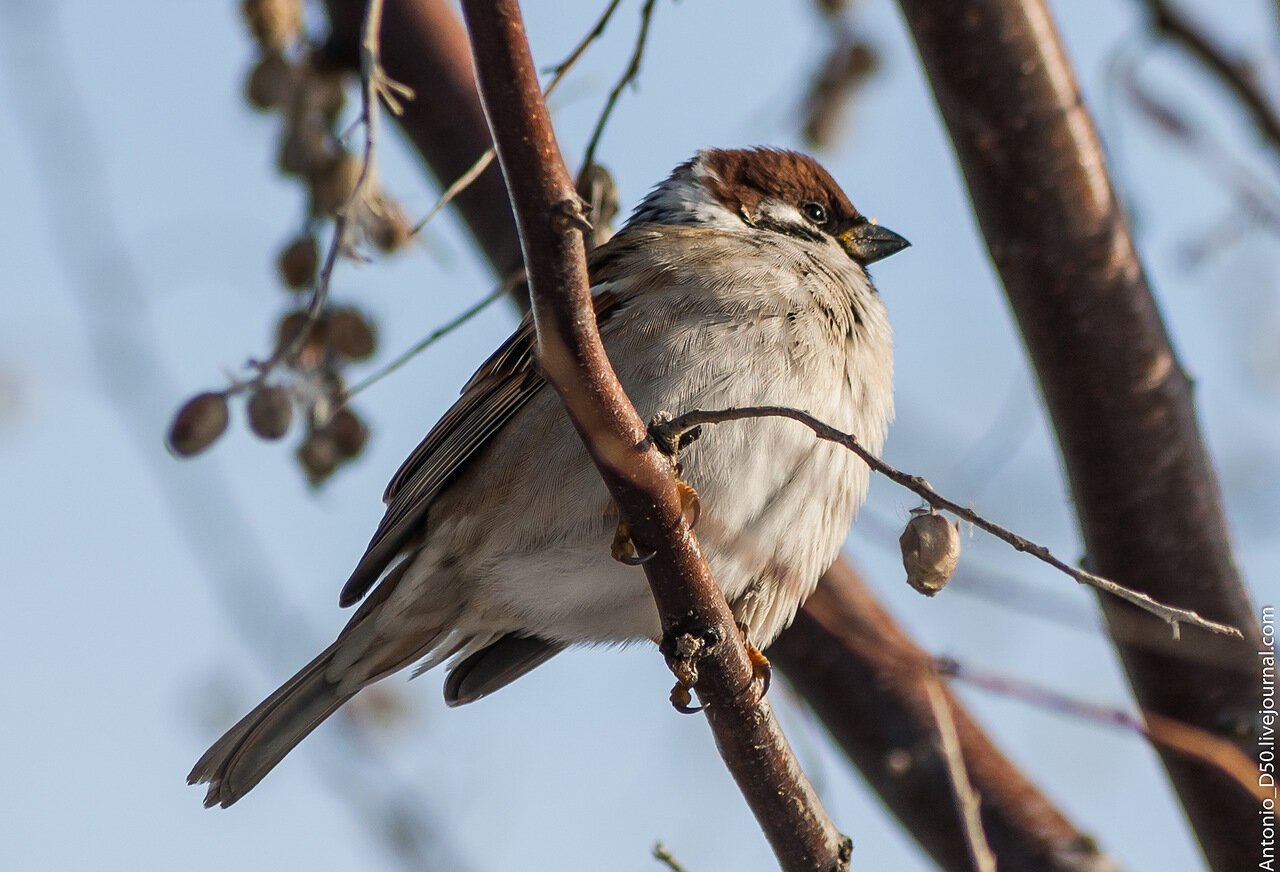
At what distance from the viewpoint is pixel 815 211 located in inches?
165

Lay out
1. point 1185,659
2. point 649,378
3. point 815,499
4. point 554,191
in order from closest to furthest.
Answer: point 554,191 → point 649,378 → point 815,499 → point 1185,659

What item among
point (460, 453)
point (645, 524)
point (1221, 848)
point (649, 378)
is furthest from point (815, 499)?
point (1221, 848)

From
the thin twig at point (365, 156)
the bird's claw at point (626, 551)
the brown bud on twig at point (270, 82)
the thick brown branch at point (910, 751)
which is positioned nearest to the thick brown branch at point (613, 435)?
the bird's claw at point (626, 551)

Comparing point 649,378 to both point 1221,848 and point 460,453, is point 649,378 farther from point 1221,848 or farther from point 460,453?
point 1221,848

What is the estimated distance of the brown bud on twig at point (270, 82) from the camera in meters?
3.06

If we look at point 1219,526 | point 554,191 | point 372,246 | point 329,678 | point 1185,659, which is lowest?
point 1185,659

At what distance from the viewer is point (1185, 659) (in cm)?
334

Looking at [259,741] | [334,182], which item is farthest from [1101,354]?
[259,741]

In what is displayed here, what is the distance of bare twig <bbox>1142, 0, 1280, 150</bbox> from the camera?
10.2 ft

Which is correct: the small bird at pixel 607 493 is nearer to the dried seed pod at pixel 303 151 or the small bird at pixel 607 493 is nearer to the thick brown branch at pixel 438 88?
the dried seed pod at pixel 303 151

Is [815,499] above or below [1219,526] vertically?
above

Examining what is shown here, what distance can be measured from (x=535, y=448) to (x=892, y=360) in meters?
0.98

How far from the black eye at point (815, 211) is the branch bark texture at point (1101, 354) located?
0.90 meters

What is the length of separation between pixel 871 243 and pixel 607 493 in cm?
154
